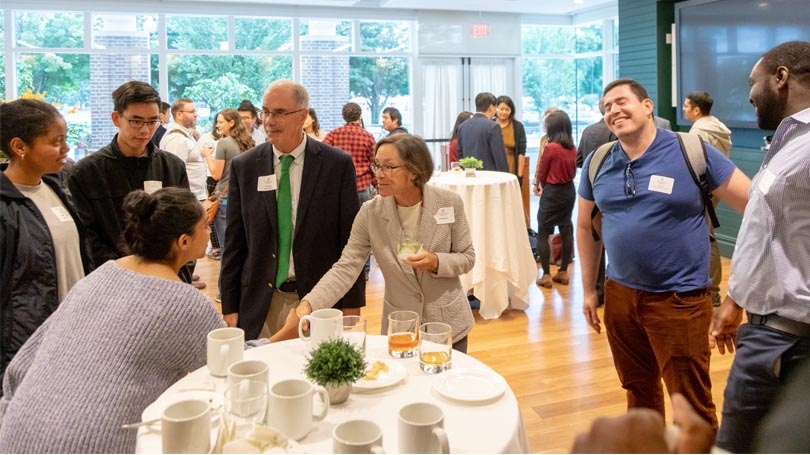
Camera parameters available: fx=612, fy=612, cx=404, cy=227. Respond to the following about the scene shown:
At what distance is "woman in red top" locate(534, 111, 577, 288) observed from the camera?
17.8ft

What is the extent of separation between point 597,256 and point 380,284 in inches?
133

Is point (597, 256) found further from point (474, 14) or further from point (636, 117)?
point (474, 14)

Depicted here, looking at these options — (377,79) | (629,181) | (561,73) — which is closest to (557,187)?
(629,181)

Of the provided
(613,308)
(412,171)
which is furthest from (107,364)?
(613,308)

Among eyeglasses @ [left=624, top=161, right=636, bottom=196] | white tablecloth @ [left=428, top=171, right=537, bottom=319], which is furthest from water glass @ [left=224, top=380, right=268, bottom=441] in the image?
white tablecloth @ [left=428, top=171, right=537, bottom=319]

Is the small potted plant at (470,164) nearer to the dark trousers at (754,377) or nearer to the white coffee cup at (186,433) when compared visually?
the dark trousers at (754,377)

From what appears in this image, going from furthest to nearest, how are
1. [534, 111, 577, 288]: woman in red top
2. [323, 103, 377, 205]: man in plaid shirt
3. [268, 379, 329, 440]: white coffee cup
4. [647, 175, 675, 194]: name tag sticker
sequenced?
[323, 103, 377, 205]: man in plaid shirt
[534, 111, 577, 288]: woman in red top
[647, 175, 675, 194]: name tag sticker
[268, 379, 329, 440]: white coffee cup

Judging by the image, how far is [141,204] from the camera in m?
1.69

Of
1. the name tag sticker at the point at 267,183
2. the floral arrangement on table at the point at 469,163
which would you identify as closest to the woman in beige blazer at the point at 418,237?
the name tag sticker at the point at 267,183

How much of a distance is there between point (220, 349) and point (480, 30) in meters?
10.7

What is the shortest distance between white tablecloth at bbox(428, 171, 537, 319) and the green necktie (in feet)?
7.57

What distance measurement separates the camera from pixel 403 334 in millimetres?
1742

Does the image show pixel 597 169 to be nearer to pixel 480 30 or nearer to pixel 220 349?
pixel 220 349

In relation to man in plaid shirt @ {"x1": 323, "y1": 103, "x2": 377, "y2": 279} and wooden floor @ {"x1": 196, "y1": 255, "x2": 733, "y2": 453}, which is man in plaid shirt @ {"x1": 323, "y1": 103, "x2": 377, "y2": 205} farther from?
wooden floor @ {"x1": 196, "y1": 255, "x2": 733, "y2": 453}
